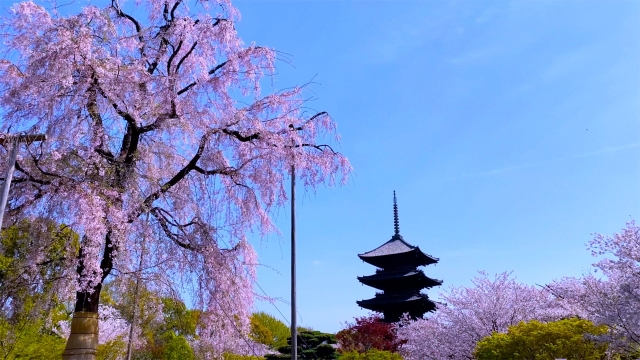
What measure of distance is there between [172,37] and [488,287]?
57.0ft

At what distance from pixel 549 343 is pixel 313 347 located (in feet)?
51.2

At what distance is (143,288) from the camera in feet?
28.3

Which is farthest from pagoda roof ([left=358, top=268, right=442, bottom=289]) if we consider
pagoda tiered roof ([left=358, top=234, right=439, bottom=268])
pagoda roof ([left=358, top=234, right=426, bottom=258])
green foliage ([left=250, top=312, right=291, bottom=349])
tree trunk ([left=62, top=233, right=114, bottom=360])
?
tree trunk ([left=62, top=233, right=114, bottom=360])

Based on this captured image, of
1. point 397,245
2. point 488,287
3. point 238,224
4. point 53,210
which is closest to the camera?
point 53,210

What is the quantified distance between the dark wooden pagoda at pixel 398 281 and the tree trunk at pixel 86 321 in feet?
99.9

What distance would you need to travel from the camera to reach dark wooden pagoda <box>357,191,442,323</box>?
36.8m

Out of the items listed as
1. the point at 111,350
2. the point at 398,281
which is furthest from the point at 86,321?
Result: the point at 398,281

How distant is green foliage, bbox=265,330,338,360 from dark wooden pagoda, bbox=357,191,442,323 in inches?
405

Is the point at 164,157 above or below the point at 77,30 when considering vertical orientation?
below

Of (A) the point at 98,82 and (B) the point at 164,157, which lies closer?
(A) the point at 98,82

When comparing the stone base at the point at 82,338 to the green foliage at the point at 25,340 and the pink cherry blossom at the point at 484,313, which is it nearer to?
the green foliage at the point at 25,340

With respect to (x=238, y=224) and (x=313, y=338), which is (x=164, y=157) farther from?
(x=313, y=338)

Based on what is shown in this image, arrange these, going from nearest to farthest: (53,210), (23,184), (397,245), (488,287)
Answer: (53,210) < (23,184) < (488,287) < (397,245)

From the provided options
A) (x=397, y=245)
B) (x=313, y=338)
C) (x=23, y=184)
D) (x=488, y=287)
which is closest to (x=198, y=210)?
(x=23, y=184)
